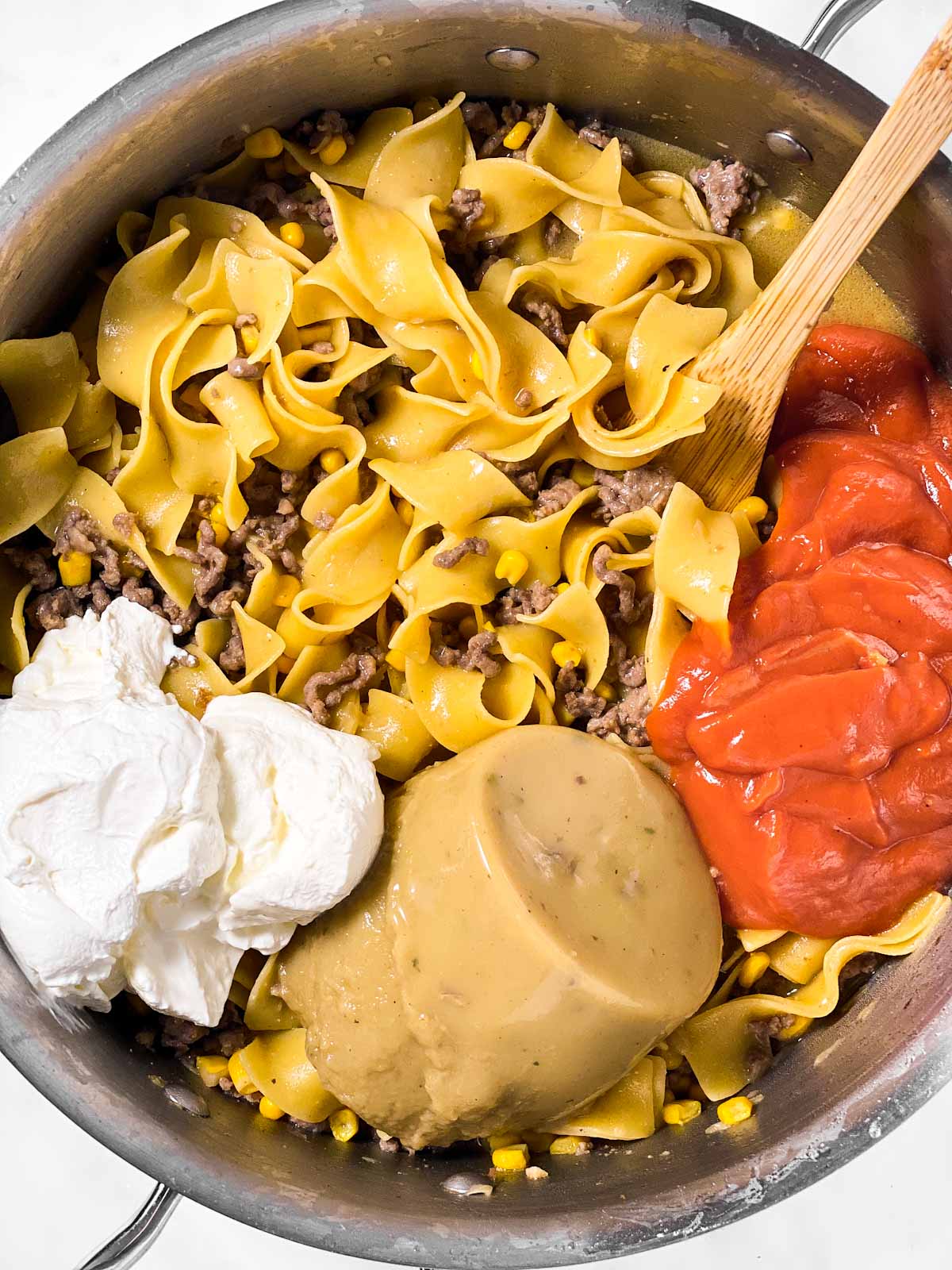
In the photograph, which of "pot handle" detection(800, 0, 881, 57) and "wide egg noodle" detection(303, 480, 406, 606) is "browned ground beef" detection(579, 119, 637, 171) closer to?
"pot handle" detection(800, 0, 881, 57)

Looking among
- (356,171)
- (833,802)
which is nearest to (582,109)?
(356,171)

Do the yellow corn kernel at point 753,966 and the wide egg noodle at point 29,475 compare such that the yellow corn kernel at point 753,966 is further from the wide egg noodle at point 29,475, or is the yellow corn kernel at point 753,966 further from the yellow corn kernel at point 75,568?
the wide egg noodle at point 29,475

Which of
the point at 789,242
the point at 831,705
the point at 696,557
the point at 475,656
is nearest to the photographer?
the point at 831,705

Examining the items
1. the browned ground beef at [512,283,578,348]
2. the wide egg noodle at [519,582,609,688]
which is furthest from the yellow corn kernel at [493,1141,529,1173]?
the browned ground beef at [512,283,578,348]

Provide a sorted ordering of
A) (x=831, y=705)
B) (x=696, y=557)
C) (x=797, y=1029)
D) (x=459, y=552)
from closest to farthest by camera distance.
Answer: (x=831, y=705) → (x=696, y=557) → (x=459, y=552) → (x=797, y=1029)

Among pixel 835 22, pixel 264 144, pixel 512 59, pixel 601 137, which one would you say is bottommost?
pixel 264 144

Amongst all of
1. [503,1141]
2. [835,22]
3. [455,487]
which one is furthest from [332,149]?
[503,1141]

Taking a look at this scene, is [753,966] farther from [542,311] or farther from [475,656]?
[542,311]
